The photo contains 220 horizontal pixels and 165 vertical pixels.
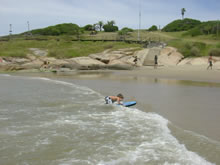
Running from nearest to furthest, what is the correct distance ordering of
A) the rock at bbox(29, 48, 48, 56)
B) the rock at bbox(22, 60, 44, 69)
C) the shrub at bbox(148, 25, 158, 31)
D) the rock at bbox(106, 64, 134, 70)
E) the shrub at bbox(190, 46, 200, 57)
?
the rock at bbox(106, 64, 134, 70), the rock at bbox(22, 60, 44, 69), the shrub at bbox(190, 46, 200, 57), the rock at bbox(29, 48, 48, 56), the shrub at bbox(148, 25, 158, 31)

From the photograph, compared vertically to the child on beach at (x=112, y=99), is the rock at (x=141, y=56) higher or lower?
Answer: higher

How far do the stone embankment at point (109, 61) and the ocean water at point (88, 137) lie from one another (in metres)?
20.8

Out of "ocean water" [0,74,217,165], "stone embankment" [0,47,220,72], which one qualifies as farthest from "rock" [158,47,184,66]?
"ocean water" [0,74,217,165]

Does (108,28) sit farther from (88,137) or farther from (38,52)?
(88,137)

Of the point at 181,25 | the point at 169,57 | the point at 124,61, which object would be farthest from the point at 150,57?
the point at 181,25

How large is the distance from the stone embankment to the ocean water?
68.2ft

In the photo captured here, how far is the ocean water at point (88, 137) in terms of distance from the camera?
453 centimetres

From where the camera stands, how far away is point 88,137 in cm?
579

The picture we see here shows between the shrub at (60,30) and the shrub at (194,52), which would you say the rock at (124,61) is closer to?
the shrub at (194,52)

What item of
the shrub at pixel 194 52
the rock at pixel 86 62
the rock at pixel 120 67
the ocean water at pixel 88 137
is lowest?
the ocean water at pixel 88 137

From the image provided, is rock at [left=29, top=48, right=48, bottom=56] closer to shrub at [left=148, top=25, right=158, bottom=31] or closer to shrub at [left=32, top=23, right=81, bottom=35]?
shrub at [left=32, top=23, right=81, bottom=35]

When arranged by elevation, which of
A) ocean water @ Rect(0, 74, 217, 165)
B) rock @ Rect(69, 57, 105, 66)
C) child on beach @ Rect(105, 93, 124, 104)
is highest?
rock @ Rect(69, 57, 105, 66)

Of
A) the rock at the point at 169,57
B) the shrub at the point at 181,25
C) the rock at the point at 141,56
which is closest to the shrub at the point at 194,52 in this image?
the rock at the point at 169,57

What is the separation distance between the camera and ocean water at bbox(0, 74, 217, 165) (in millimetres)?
4531
